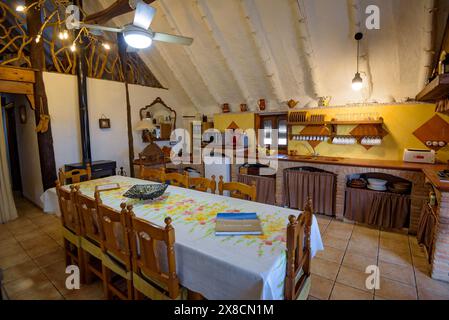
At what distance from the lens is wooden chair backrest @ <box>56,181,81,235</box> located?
1968 millimetres

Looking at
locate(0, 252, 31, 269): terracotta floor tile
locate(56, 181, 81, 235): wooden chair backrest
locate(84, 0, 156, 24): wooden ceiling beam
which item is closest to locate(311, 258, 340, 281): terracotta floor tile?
locate(56, 181, 81, 235): wooden chair backrest

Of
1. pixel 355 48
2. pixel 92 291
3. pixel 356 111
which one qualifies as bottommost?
pixel 92 291

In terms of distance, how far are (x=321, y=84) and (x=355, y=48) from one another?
727 millimetres

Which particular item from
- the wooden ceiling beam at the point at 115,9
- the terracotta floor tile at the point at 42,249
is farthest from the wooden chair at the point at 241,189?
the wooden ceiling beam at the point at 115,9

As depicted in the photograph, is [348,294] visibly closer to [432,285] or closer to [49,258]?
[432,285]

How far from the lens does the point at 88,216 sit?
5.96 ft

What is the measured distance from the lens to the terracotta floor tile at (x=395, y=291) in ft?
6.09

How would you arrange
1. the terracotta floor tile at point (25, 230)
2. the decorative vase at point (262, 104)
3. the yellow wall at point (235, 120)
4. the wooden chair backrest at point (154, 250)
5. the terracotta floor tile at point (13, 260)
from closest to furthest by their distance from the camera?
the wooden chair backrest at point (154, 250)
the terracotta floor tile at point (13, 260)
the terracotta floor tile at point (25, 230)
the decorative vase at point (262, 104)
the yellow wall at point (235, 120)

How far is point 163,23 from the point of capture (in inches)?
154

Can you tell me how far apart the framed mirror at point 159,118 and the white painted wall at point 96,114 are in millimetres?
107

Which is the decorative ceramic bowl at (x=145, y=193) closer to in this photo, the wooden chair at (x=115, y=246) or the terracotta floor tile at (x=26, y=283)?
the wooden chair at (x=115, y=246)

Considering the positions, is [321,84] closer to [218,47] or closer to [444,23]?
[444,23]
